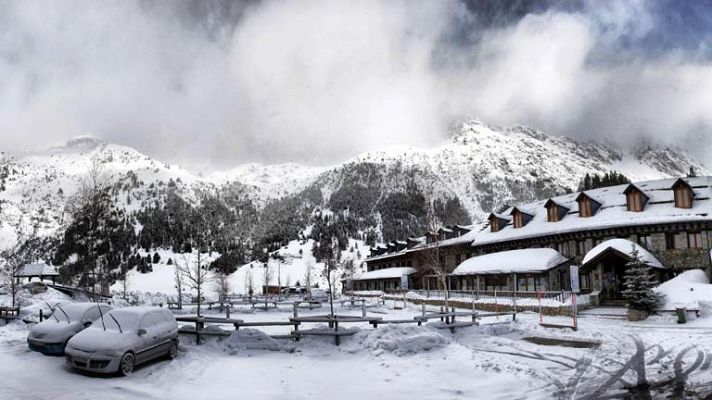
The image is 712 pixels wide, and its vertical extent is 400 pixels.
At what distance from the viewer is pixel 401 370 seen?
1478 centimetres

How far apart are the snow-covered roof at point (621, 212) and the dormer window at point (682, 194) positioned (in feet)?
1.36

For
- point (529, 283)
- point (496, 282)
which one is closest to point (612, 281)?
point (529, 283)

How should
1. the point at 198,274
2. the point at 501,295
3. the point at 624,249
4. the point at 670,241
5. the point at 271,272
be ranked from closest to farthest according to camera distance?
the point at 198,274 < the point at 624,249 < the point at 670,241 < the point at 501,295 < the point at 271,272

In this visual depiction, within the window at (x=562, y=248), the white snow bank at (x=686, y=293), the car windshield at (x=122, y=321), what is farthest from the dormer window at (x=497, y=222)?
the car windshield at (x=122, y=321)

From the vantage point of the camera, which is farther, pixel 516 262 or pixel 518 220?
pixel 518 220

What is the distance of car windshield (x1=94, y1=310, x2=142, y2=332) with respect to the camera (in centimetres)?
1438

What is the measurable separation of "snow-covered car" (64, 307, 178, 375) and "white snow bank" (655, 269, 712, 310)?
95.0ft

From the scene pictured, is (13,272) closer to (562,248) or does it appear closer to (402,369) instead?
(402,369)

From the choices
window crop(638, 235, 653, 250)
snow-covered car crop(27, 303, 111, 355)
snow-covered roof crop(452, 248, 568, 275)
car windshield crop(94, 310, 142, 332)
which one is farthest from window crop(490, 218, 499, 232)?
car windshield crop(94, 310, 142, 332)

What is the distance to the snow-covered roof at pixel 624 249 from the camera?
35250 millimetres

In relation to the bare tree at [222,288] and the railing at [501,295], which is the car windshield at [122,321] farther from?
the bare tree at [222,288]

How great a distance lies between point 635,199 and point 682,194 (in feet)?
10.9

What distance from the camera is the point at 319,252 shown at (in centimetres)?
15750

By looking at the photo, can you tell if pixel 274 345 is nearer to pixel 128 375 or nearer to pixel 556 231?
pixel 128 375
